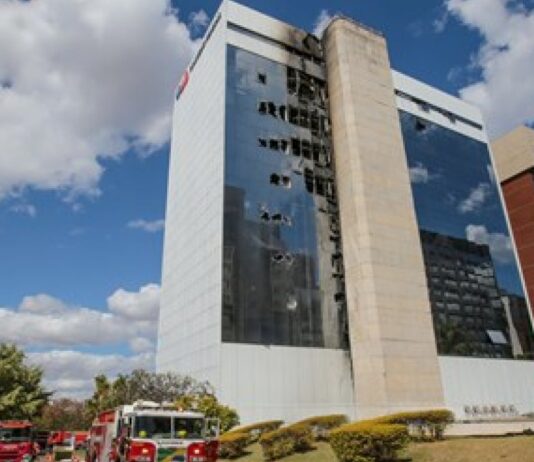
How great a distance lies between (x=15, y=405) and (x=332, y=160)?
42343mm

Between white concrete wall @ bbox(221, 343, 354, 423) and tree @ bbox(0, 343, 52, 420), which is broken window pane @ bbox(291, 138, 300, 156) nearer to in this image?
white concrete wall @ bbox(221, 343, 354, 423)

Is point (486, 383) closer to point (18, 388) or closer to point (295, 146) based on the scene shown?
point (295, 146)

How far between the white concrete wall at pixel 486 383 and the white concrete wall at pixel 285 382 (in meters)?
11.2

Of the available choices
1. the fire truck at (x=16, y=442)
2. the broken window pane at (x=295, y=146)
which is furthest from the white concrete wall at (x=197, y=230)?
the fire truck at (x=16, y=442)

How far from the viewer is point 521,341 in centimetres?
5619

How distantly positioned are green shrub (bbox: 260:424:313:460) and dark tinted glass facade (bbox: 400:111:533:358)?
85.6 ft

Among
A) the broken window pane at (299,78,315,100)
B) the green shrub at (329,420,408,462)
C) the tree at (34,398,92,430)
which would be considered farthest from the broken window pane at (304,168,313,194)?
the tree at (34,398,92,430)

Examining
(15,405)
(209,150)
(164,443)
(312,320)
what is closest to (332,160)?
Result: (209,150)

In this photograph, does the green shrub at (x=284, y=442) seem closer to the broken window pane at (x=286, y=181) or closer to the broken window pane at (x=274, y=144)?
the broken window pane at (x=286, y=181)

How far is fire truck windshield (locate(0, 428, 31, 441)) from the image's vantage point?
2831cm

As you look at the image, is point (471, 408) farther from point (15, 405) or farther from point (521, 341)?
point (15, 405)

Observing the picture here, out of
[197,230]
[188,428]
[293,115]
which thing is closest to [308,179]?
[293,115]

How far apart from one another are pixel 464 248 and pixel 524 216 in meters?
26.6

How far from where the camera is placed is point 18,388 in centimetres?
5544
